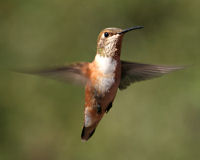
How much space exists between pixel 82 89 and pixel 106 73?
274 centimetres

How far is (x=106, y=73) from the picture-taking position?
196 centimetres

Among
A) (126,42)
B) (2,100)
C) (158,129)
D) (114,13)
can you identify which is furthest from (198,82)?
(2,100)

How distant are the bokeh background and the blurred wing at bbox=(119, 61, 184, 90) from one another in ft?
7.27

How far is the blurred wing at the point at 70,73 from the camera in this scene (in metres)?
1.75

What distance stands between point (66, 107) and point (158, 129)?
4.02ft

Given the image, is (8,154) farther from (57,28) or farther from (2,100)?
(57,28)

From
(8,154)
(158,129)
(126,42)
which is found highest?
(126,42)

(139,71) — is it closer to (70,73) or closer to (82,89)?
(70,73)

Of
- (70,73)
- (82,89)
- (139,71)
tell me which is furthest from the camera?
(82,89)

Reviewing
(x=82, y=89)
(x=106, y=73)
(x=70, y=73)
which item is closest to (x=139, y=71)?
(x=106, y=73)

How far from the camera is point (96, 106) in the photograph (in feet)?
7.02

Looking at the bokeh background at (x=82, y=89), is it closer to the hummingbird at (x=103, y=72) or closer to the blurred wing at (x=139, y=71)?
the blurred wing at (x=139, y=71)

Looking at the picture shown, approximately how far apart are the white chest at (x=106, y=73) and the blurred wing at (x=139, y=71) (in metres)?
0.25

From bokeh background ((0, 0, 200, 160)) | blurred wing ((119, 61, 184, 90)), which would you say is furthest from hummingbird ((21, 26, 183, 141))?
bokeh background ((0, 0, 200, 160))
